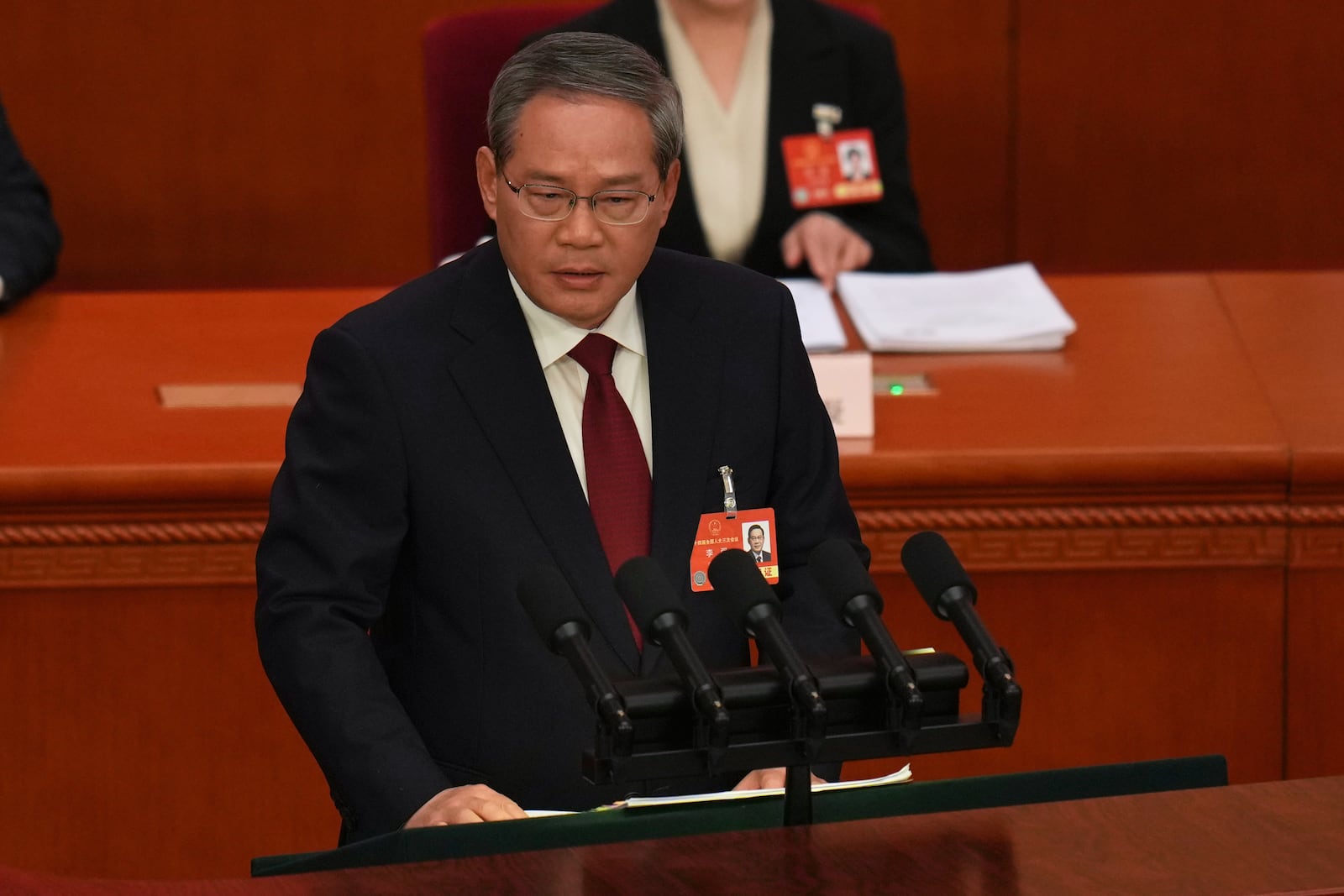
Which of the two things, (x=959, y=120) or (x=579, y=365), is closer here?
(x=579, y=365)

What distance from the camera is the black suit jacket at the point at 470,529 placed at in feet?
5.50

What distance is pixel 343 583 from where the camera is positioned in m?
1.68

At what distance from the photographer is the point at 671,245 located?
347 cm

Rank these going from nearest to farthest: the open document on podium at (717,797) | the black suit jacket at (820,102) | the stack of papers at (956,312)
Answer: the open document on podium at (717,797)
the stack of papers at (956,312)
the black suit jacket at (820,102)

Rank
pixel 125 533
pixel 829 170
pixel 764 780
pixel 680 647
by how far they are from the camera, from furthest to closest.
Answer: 1. pixel 829 170
2. pixel 125 533
3. pixel 764 780
4. pixel 680 647

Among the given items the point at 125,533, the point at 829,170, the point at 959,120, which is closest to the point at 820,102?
the point at 829,170

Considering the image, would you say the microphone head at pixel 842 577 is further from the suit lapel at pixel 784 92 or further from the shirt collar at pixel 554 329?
the suit lapel at pixel 784 92

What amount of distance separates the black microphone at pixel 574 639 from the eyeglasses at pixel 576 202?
1.84 feet

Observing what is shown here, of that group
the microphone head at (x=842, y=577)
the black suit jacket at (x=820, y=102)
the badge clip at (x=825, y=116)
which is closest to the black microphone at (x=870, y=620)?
the microphone head at (x=842, y=577)

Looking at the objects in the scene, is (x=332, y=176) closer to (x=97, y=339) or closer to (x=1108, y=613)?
(x=97, y=339)

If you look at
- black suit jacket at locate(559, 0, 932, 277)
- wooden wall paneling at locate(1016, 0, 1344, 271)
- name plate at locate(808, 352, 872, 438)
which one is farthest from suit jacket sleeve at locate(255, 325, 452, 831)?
wooden wall paneling at locate(1016, 0, 1344, 271)

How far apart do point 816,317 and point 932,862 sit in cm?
180

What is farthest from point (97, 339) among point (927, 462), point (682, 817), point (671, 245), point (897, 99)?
point (682, 817)

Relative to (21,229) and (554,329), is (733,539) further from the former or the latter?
(21,229)
